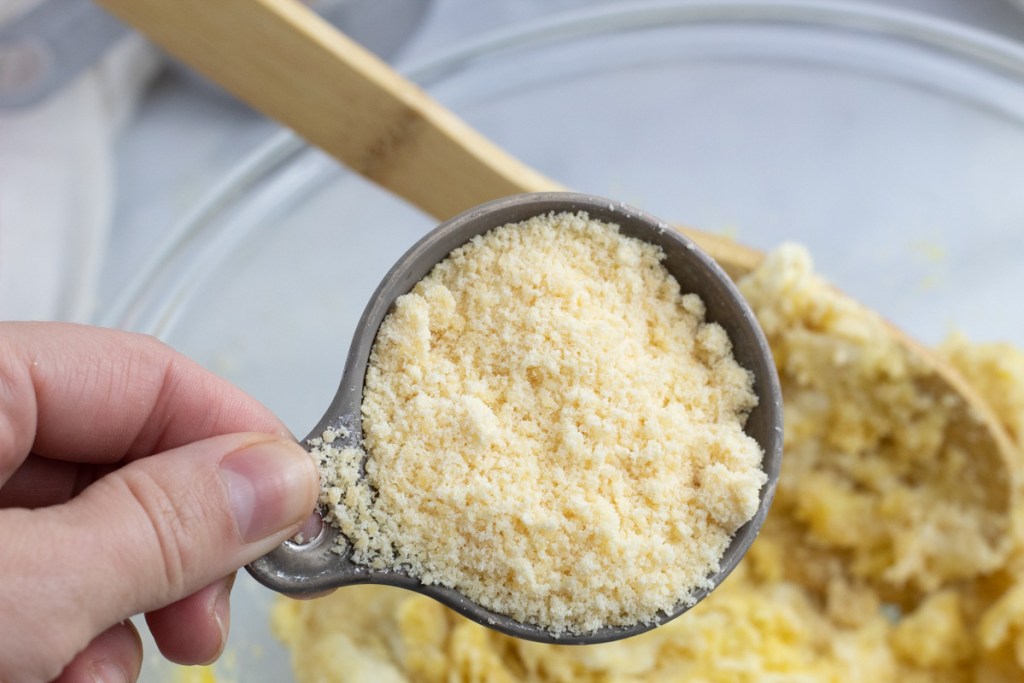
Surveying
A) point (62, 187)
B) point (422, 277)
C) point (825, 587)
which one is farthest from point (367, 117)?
point (825, 587)

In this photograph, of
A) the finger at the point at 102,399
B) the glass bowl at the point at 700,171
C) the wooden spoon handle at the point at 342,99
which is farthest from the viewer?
the glass bowl at the point at 700,171

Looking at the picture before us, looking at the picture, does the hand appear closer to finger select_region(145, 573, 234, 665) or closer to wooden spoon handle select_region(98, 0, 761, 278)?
finger select_region(145, 573, 234, 665)

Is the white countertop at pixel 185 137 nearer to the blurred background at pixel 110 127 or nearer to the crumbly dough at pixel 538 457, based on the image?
the blurred background at pixel 110 127

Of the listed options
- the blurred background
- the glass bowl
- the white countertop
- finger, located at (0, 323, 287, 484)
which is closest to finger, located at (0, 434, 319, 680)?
finger, located at (0, 323, 287, 484)

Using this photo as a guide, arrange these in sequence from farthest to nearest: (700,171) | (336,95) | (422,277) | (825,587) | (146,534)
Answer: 1. (700,171)
2. (825,587)
3. (336,95)
4. (422,277)
5. (146,534)

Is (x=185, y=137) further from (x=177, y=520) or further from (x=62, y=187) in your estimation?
(x=177, y=520)

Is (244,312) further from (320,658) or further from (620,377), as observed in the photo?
(620,377)

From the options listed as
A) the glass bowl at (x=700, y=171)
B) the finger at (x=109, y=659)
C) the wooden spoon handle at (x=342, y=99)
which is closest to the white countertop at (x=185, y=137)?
the glass bowl at (x=700, y=171)
